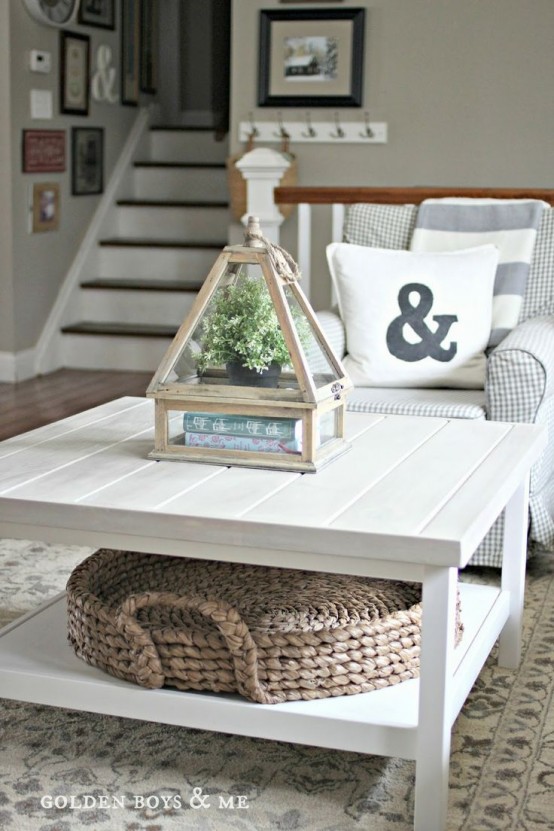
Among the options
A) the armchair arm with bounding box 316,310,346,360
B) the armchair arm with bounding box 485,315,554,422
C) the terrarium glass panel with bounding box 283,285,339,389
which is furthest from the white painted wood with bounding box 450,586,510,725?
the armchair arm with bounding box 316,310,346,360

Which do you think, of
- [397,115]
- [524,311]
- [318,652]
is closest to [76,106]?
[397,115]

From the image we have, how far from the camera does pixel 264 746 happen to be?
2033mm

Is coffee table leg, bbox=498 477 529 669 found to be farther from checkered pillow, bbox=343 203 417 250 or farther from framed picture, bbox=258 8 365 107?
framed picture, bbox=258 8 365 107

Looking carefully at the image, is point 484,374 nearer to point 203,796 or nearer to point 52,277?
point 203,796

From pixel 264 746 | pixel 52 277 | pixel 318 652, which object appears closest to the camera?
pixel 318 652

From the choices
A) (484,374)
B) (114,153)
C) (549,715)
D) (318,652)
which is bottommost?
(549,715)

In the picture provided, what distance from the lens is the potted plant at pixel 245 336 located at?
1.97 m

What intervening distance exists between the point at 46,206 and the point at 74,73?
72 cm

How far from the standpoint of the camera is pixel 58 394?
5.27 metres

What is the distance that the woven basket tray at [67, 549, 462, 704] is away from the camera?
5.97 feet

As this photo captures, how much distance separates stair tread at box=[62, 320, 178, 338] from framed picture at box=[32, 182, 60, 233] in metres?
0.52

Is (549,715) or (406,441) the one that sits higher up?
(406,441)

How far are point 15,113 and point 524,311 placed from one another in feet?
9.63

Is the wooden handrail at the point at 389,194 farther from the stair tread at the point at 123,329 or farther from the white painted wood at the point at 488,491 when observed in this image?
the stair tread at the point at 123,329
